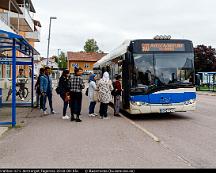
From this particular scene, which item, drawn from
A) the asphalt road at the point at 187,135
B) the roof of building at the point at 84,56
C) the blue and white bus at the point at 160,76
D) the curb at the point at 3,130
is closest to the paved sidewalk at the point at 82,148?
the curb at the point at 3,130

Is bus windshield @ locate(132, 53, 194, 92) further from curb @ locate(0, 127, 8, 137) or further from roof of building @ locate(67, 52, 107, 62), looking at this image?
roof of building @ locate(67, 52, 107, 62)

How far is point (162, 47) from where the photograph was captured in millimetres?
13367

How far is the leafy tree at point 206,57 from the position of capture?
74625mm

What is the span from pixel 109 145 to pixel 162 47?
19.5ft

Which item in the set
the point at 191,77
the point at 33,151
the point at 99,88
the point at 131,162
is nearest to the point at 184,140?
the point at 131,162

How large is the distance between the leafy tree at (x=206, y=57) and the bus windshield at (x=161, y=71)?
63363 millimetres

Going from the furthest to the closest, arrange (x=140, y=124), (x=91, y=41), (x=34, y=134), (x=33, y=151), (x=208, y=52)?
(x=91, y=41), (x=208, y=52), (x=140, y=124), (x=34, y=134), (x=33, y=151)

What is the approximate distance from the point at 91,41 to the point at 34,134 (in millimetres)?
120773

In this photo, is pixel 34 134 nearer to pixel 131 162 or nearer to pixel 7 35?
pixel 7 35

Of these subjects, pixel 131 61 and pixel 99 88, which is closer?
pixel 131 61

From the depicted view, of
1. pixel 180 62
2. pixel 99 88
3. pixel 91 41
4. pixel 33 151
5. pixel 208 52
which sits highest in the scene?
pixel 91 41

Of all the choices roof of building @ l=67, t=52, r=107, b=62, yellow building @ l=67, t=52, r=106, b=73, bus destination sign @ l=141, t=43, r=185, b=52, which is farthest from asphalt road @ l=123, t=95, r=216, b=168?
yellow building @ l=67, t=52, r=106, b=73

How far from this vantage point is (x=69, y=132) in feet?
34.5

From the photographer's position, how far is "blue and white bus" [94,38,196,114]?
12.9m
